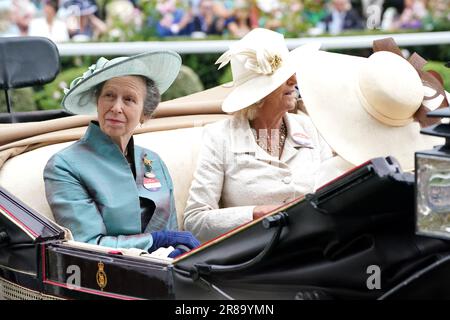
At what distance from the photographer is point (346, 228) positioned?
2.73 metres

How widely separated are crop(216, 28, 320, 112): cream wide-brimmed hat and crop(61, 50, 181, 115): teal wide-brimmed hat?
0.19 m

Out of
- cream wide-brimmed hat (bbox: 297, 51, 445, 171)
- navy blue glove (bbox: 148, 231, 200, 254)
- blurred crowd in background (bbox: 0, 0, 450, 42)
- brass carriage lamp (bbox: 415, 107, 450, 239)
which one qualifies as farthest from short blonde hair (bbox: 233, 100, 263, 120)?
blurred crowd in background (bbox: 0, 0, 450, 42)

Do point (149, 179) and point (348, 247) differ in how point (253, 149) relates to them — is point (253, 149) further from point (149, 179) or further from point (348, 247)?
point (348, 247)

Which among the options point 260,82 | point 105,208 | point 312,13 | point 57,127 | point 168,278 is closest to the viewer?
point 168,278

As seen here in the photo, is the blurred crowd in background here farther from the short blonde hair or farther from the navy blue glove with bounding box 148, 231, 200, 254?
the navy blue glove with bounding box 148, 231, 200, 254

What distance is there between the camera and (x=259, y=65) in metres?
4.05

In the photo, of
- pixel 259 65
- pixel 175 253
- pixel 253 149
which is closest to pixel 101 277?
pixel 175 253

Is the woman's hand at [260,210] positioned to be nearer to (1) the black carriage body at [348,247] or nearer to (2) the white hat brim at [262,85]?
(2) the white hat brim at [262,85]

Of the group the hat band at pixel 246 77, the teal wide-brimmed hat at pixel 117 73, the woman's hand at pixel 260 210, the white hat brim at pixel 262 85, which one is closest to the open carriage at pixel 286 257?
the teal wide-brimmed hat at pixel 117 73

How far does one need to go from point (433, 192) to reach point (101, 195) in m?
1.51

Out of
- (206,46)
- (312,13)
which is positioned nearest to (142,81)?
(206,46)

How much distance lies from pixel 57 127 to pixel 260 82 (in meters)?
0.85

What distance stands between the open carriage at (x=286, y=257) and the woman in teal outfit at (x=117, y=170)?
0.90 feet
